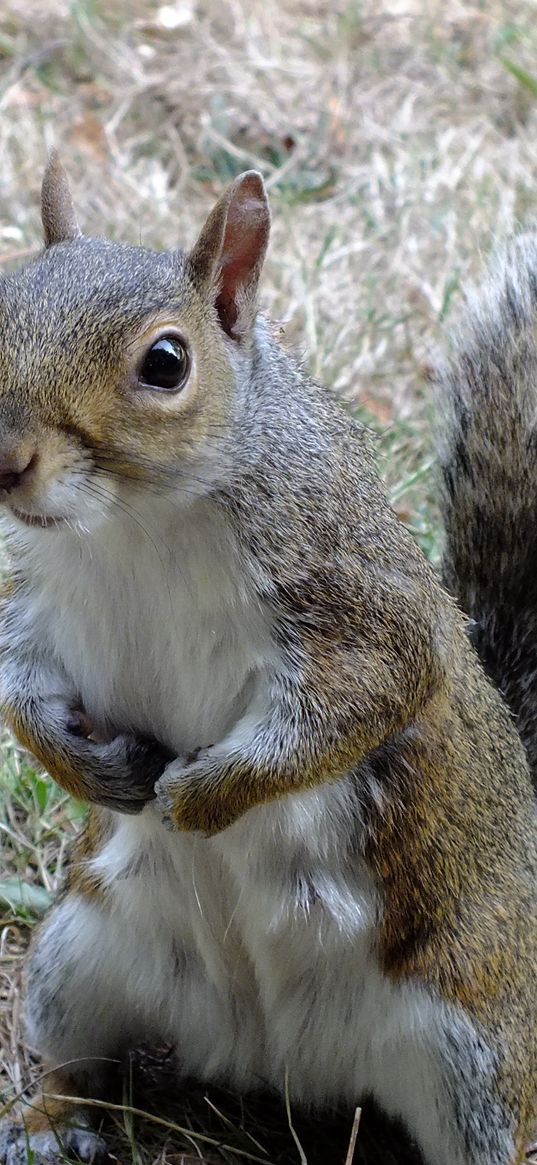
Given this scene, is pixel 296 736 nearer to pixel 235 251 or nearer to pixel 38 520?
pixel 38 520

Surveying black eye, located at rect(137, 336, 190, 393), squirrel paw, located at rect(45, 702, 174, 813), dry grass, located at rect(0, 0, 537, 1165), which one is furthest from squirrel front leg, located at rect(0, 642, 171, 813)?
dry grass, located at rect(0, 0, 537, 1165)

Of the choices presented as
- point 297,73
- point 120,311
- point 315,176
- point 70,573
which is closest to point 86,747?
point 70,573

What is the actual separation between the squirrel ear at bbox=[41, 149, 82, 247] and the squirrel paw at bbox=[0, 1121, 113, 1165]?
1351mm

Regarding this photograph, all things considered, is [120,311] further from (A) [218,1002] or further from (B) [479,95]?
(B) [479,95]

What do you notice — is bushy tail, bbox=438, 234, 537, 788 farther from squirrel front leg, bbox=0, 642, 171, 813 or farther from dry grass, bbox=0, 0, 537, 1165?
dry grass, bbox=0, 0, 537, 1165

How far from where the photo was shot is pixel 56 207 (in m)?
1.96

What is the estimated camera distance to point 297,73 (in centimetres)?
524

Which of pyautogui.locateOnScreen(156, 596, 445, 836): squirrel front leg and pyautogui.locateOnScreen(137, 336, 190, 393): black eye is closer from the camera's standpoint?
pyautogui.locateOnScreen(137, 336, 190, 393): black eye

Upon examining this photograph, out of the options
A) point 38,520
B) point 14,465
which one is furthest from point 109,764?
point 14,465

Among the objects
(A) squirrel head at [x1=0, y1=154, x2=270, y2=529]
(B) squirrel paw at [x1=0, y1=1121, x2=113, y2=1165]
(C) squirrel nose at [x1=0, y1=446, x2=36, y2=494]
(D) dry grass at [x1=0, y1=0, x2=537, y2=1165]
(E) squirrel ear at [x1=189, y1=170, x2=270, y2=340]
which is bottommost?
(B) squirrel paw at [x1=0, y1=1121, x2=113, y2=1165]

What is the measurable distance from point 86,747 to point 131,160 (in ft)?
10.5

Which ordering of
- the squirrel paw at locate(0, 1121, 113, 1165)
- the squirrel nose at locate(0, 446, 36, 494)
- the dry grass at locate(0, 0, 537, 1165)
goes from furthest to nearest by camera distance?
the dry grass at locate(0, 0, 537, 1165) < the squirrel paw at locate(0, 1121, 113, 1165) < the squirrel nose at locate(0, 446, 36, 494)

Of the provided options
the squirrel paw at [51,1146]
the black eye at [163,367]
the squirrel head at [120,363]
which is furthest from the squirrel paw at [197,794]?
the squirrel paw at [51,1146]

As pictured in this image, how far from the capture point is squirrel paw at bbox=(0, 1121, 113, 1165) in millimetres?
2342
